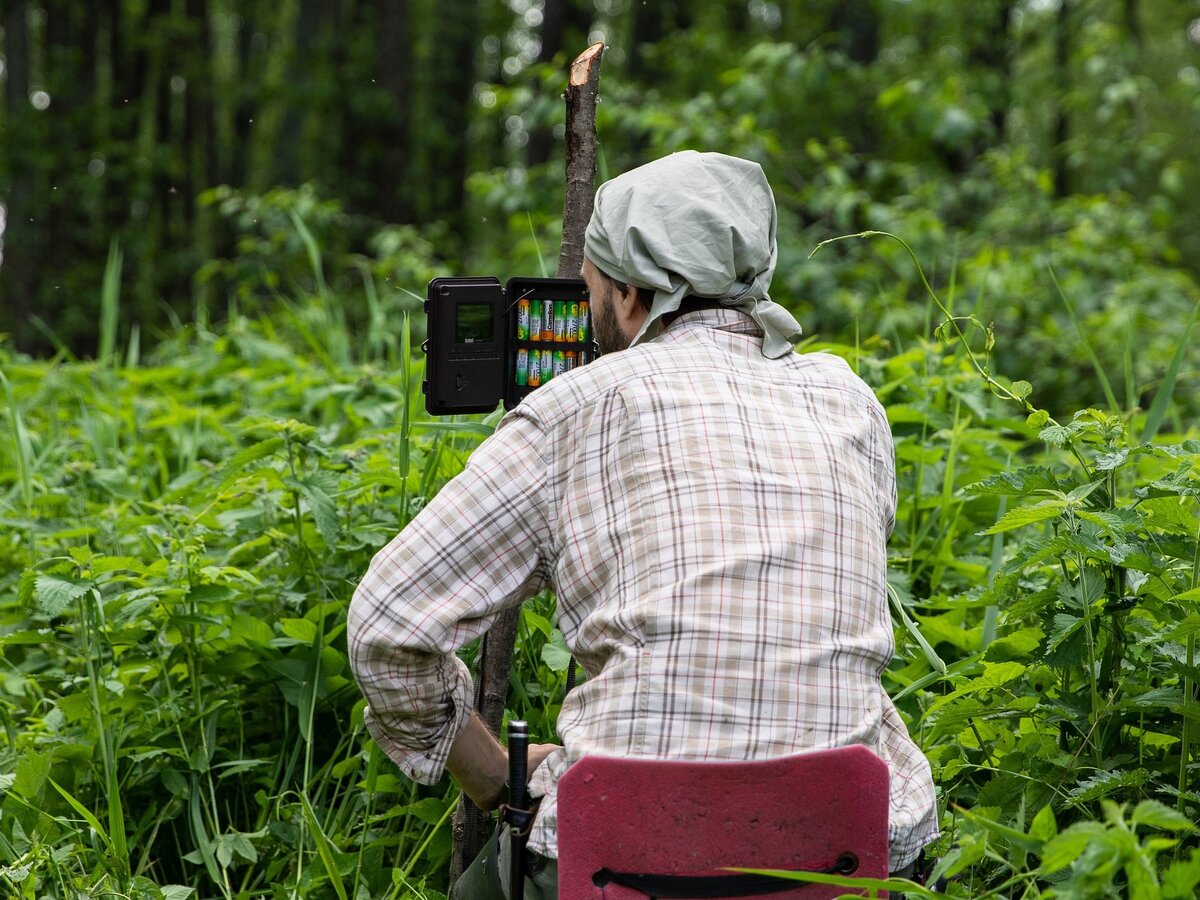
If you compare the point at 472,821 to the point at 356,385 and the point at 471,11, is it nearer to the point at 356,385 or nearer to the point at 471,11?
the point at 356,385

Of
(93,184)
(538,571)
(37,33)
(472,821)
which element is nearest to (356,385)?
(472,821)

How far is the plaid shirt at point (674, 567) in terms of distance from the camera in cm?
166

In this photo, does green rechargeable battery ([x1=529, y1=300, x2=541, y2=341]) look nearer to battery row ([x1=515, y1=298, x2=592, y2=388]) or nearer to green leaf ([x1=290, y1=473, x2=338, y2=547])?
battery row ([x1=515, y1=298, x2=592, y2=388])

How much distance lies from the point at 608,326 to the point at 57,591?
1314mm

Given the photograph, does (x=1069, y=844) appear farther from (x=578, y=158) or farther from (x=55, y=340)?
(x=55, y=340)

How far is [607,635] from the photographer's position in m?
1.72

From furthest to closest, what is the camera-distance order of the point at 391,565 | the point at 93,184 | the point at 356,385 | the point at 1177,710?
1. the point at 93,184
2. the point at 356,385
3. the point at 1177,710
4. the point at 391,565

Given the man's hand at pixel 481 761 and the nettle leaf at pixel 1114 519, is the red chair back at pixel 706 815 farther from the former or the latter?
the nettle leaf at pixel 1114 519

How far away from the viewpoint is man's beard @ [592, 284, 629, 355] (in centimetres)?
196

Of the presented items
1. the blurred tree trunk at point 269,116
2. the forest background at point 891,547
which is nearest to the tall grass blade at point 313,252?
the forest background at point 891,547

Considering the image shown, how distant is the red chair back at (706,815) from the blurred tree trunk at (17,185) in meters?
11.4

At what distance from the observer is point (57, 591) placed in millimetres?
2588

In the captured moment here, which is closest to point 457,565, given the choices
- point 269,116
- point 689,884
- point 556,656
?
point 689,884

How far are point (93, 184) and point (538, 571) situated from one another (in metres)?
11.4
